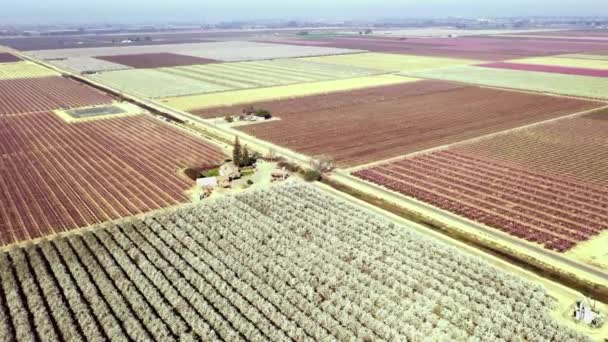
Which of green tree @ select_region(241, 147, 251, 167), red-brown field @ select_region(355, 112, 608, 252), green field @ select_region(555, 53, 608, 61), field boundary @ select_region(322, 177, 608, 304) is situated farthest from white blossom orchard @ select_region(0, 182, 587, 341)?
green field @ select_region(555, 53, 608, 61)

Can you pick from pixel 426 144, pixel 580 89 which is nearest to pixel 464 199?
pixel 426 144

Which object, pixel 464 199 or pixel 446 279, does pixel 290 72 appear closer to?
pixel 464 199

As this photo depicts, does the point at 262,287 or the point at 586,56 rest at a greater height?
the point at 262,287

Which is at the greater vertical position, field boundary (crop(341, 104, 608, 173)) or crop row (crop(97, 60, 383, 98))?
field boundary (crop(341, 104, 608, 173))

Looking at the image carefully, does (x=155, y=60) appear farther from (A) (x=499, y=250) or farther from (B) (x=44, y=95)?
(A) (x=499, y=250)

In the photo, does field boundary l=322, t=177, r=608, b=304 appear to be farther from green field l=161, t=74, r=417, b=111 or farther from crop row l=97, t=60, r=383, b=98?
crop row l=97, t=60, r=383, b=98

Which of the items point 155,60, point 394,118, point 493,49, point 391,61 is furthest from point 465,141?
point 493,49

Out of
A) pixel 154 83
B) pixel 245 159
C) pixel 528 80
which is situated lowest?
pixel 154 83
